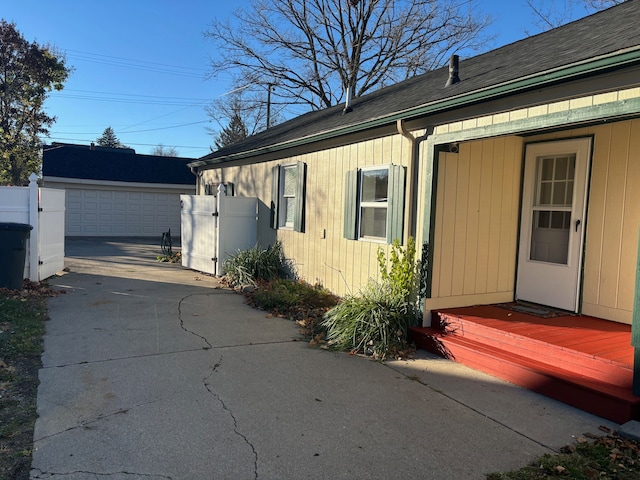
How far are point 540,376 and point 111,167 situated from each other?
68.4 ft

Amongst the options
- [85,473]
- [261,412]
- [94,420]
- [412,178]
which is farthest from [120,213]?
[85,473]

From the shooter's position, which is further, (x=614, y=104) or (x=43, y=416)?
(x=614, y=104)

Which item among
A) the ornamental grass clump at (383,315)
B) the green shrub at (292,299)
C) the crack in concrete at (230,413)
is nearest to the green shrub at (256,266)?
the green shrub at (292,299)

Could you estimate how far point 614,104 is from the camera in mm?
3883

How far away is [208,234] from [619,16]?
853 centimetres

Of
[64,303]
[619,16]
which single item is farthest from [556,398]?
[64,303]

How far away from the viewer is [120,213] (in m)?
20.5

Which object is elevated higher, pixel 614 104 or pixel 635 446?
pixel 614 104

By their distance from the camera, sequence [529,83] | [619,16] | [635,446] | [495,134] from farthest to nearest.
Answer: [619,16] < [495,134] < [529,83] < [635,446]

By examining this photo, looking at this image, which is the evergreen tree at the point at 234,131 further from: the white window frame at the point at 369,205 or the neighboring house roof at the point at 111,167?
the white window frame at the point at 369,205

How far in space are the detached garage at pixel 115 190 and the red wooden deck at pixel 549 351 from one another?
58.7 feet

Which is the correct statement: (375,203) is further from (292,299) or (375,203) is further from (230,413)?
(230,413)

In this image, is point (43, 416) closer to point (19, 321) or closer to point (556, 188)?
point (19, 321)

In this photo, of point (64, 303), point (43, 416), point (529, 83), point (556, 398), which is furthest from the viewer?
point (64, 303)
